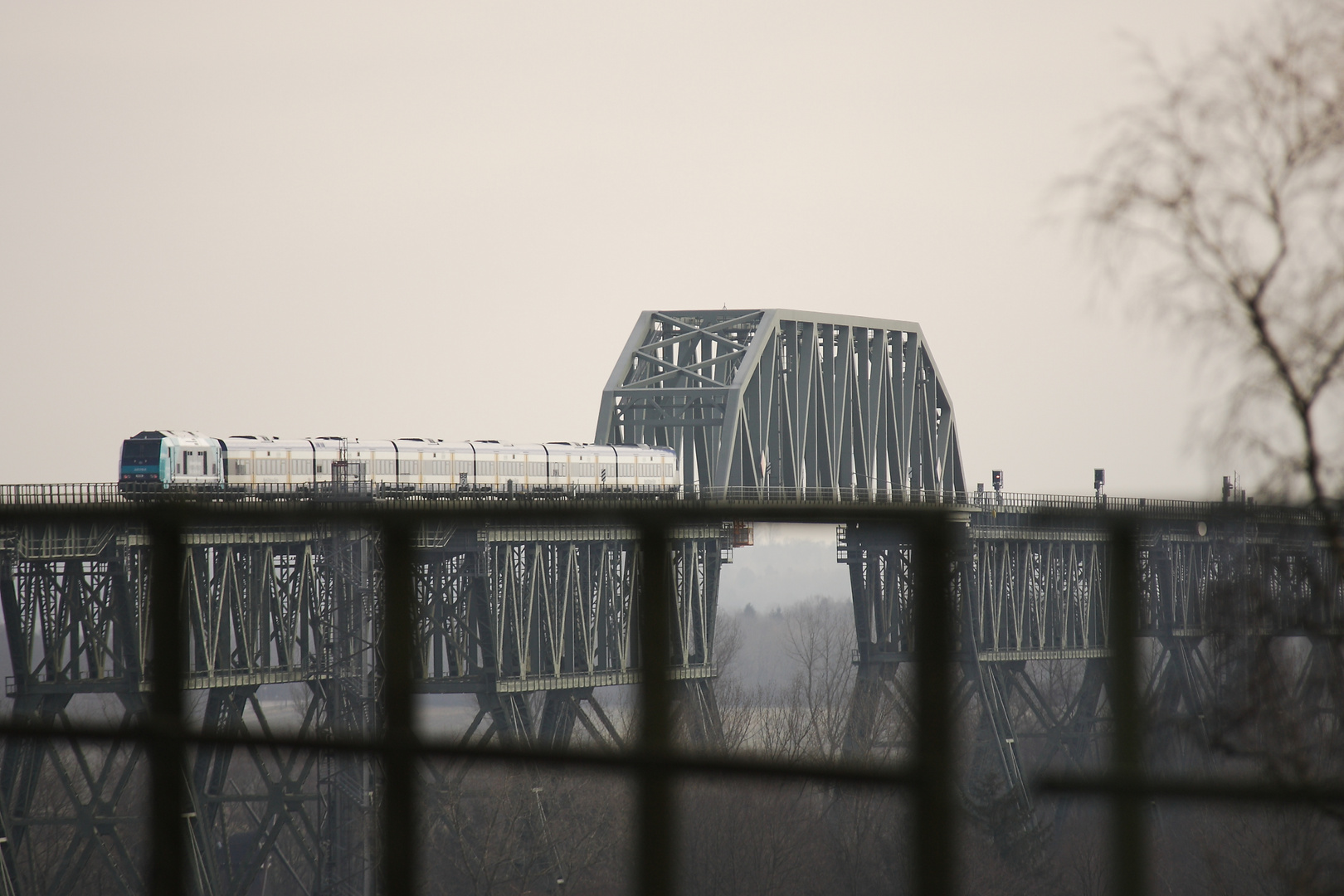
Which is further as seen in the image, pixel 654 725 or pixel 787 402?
pixel 787 402

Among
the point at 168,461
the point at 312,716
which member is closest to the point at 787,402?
the point at 168,461

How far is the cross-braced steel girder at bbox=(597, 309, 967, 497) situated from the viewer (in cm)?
8450

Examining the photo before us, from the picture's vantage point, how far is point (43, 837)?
13.3 metres

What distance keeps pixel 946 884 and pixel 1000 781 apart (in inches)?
7.7

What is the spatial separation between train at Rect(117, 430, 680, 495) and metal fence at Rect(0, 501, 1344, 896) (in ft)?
155

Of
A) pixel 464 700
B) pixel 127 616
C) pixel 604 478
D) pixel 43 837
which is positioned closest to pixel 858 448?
pixel 604 478

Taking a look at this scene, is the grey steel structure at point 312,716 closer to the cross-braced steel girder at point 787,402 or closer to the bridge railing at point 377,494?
the bridge railing at point 377,494

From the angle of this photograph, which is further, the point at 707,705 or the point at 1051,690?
the point at 707,705

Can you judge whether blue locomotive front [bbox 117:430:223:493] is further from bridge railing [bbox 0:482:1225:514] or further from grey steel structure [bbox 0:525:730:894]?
grey steel structure [bbox 0:525:730:894]

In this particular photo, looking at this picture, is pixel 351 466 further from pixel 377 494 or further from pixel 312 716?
pixel 312 716

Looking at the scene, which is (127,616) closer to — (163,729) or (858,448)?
(163,729)

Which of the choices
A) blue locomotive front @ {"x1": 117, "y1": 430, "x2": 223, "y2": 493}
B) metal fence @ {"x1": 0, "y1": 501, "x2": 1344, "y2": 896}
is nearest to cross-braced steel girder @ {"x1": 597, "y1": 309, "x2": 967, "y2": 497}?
blue locomotive front @ {"x1": 117, "y1": 430, "x2": 223, "y2": 493}

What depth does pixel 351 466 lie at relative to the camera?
55.4 metres

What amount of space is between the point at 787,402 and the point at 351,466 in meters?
40.6
